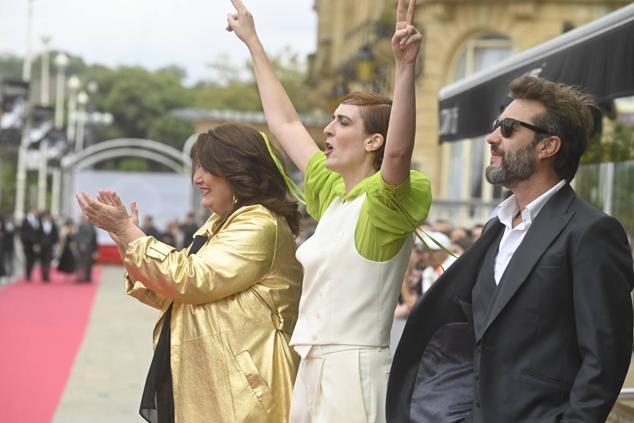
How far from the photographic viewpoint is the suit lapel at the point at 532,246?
11.3 ft

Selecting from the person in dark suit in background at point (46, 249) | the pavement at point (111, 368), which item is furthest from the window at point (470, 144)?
the person in dark suit in background at point (46, 249)

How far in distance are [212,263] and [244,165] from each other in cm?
47

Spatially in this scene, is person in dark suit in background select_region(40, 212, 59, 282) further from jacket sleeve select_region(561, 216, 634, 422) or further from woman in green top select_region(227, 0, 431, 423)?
jacket sleeve select_region(561, 216, 634, 422)

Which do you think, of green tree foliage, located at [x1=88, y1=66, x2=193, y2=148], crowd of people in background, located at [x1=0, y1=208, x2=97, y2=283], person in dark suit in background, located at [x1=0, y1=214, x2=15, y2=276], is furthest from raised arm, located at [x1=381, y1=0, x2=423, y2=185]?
green tree foliage, located at [x1=88, y1=66, x2=193, y2=148]

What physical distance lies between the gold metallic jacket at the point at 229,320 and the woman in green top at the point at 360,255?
231 mm

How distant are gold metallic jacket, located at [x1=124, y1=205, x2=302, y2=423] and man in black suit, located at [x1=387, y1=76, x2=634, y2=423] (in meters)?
0.78

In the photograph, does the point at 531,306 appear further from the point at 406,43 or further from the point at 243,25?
the point at 243,25

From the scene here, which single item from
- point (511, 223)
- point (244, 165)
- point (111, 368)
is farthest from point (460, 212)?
point (511, 223)

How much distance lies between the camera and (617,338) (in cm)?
330

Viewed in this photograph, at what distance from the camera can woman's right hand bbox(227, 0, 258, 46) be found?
4.93m

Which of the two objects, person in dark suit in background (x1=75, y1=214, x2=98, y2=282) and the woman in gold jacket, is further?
person in dark suit in background (x1=75, y1=214, x2=98, y2=282)

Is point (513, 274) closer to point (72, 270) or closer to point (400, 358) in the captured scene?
point (400, 358)

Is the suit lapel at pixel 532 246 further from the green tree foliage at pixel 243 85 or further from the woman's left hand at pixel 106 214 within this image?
the green tree foliage at pixel 243 85

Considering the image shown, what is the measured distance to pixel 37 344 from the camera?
627 inches
